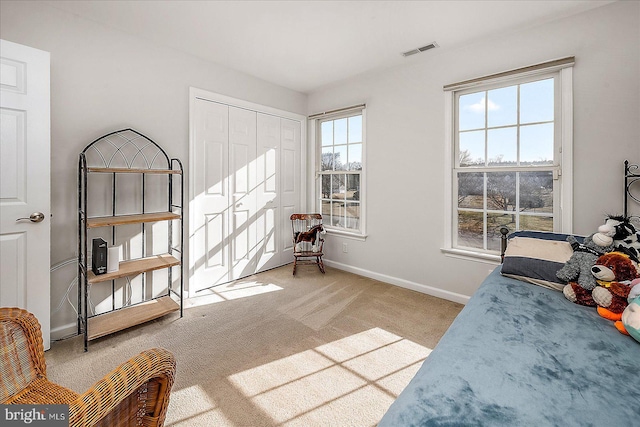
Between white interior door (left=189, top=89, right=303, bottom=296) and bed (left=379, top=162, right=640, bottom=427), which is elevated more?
white interior door (left=189, top=89, right=303, bottom=296)

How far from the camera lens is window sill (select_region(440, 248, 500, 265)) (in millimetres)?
2805

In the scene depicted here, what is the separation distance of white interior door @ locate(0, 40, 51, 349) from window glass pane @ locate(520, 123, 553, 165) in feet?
12.6

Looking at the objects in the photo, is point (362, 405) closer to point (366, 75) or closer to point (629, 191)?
point (629, 191)

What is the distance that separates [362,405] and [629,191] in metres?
2.48

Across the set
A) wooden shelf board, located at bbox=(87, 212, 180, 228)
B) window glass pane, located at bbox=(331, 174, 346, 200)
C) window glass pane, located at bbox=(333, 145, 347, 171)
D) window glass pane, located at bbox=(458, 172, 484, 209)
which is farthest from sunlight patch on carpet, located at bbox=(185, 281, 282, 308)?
window glass pane, located at bbox=(458, 172, 484, 209)

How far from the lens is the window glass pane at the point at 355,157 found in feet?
12.8

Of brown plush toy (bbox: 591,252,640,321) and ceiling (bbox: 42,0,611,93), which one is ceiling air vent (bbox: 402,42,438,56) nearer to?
ceiling (bbox: 42,0,611,93)

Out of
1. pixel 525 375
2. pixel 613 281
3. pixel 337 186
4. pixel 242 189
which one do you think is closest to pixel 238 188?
pixel 242 189

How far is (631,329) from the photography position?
3.86ft

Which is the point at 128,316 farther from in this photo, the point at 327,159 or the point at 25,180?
the point at 327,159

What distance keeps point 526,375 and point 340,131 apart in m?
3.60

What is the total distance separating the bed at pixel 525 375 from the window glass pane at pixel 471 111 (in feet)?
6.83

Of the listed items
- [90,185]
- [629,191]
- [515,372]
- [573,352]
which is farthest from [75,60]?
[629,191]

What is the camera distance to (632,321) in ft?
3.88
